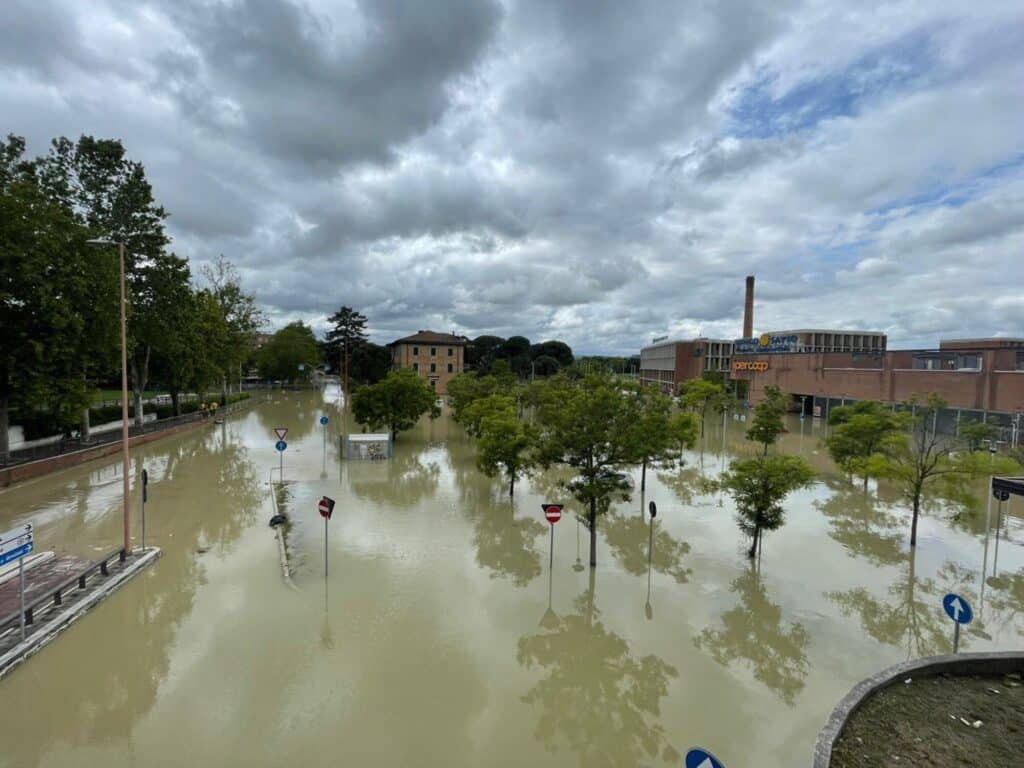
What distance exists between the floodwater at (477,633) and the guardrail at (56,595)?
81cm

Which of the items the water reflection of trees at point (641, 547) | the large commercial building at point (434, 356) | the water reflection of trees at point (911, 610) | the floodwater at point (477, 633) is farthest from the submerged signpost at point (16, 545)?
the large commercial building at point (434, 356)

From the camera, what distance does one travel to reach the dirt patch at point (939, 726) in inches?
242

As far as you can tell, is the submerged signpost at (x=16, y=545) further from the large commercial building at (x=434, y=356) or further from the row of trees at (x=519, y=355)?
the row of trees at (x=519, y=355)

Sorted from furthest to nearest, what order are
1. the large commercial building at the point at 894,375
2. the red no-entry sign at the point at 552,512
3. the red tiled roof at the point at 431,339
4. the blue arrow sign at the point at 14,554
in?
1. the red tiled roof at the point at 431,339
2. the large commercial building at the point at 894,375
3. the red no-entry sign at the point at 552,512
4. the blue arrow sign at the point at 14,554

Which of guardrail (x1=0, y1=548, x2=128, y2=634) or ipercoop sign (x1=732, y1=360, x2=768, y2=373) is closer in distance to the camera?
guardrail (x1=0, y1=548, x2=128, y2=634)

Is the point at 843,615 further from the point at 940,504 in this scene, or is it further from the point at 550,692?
the point at 940,504

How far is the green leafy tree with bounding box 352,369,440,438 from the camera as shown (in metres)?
30.7

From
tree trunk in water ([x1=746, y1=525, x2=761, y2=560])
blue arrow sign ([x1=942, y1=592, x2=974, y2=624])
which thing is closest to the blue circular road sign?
blue arrow sign ([x1=942, y1=592, x2=974, y2=624])

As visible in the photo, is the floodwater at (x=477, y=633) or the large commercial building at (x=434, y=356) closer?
the floodwater at (x=477, y=633)

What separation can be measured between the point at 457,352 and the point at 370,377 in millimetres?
13055

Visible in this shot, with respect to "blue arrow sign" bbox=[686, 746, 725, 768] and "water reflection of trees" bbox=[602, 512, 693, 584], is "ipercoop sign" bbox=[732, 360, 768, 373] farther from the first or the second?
"blue arrow sign" bbox=[686, 746, 725, 768]

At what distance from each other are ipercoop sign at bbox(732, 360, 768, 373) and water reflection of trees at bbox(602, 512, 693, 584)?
53554 mm

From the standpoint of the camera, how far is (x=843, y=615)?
36.3 feet

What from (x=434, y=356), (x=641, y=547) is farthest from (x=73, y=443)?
(x=434, y=356)
